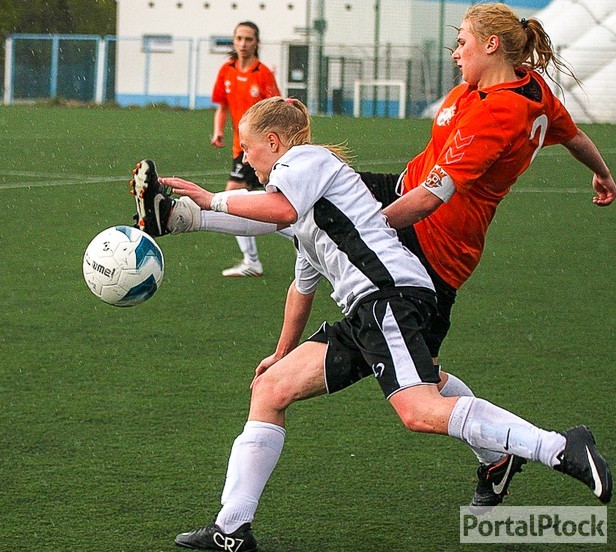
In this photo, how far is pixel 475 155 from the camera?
409 centimetres

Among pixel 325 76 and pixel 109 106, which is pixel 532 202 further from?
pixel 109 106

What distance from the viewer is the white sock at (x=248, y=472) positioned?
404 centimetres

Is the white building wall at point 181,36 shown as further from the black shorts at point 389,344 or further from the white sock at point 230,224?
the black shorts at point 389,344

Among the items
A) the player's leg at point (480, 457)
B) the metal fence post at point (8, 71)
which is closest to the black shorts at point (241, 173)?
the player's leg at point (480, 457)

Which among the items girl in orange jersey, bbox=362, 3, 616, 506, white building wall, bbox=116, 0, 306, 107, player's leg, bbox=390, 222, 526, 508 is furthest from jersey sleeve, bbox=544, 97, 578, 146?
white building wall, bbox=116, 0, 306, 107

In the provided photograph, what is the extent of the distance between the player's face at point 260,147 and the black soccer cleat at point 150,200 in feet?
1.13

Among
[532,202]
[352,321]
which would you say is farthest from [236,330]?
[532,202]

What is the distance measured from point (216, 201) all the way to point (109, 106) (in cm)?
3401

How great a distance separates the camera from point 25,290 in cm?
876

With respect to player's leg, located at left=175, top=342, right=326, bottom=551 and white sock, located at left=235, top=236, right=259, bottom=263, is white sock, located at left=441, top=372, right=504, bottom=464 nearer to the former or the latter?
player's leg, located at left=175, top=342, right=326, bottom=551

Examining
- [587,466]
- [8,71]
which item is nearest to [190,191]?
[587,466]

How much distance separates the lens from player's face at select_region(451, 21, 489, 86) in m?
4.27

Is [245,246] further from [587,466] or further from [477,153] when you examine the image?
[587,466]

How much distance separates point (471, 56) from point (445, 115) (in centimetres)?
25
